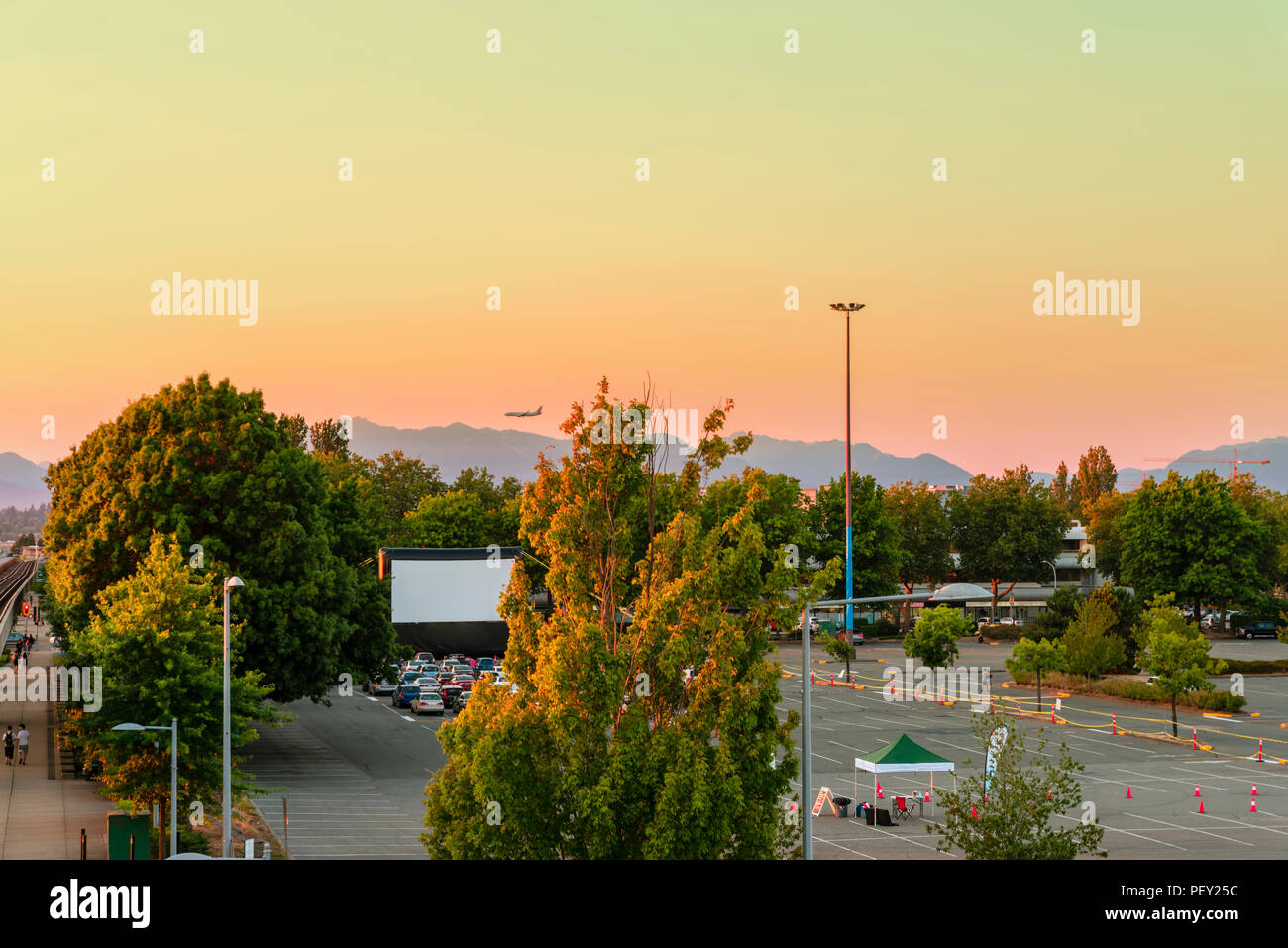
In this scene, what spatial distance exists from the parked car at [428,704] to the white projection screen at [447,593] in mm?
15946

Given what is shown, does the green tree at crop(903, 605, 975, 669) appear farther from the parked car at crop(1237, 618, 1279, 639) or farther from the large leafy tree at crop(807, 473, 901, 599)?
the parked car at crop(1237, 618, 1279, 639)

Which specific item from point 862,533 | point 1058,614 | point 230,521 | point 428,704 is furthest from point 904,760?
point 862,533

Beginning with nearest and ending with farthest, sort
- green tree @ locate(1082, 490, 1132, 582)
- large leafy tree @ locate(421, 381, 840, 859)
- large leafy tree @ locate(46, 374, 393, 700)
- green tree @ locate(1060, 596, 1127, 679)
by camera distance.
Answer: large leafy tree @ locate(421, 381, 840, 859) → large leafy tree @ locate(46, 374, 393, 700) → green tree @ locate(1060, 596, 1127, 679) → green tree @ locate(1082, 490, 1132, 582)

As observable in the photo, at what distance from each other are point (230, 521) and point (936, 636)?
43660 mm

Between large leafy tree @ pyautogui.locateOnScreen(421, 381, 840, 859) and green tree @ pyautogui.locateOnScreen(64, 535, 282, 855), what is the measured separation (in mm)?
18484

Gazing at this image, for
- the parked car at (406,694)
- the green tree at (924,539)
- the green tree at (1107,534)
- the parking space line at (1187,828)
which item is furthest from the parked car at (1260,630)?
the parking space line at (1187,828)

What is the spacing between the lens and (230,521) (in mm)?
51125

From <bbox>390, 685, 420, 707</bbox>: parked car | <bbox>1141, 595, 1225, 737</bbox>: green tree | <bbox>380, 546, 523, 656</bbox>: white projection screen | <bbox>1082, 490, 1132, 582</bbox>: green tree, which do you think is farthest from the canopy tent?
<bbox>1082, 490, 1132, 582</bbox>: green tree

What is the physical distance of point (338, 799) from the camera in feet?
142

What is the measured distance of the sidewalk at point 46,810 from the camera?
3444 cm

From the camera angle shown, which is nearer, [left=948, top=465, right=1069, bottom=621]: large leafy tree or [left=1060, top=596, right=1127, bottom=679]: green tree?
[left=1060, top=596, right=1127, bottom=679]: green tree

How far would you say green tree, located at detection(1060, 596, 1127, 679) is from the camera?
2751 inches

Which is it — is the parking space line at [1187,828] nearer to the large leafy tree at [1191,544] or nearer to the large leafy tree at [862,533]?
the large leafy tree at [862,533]
